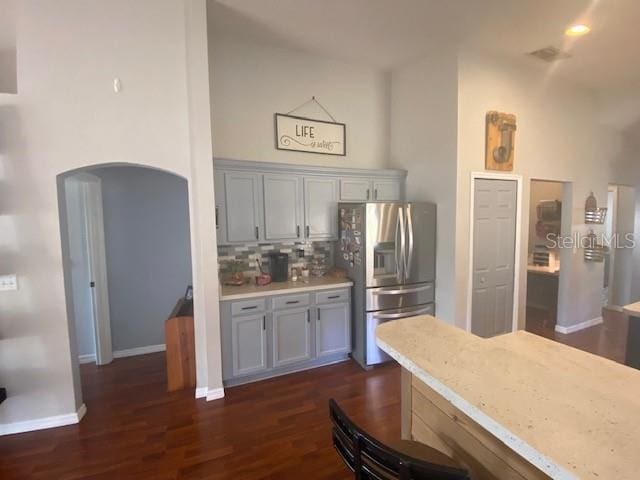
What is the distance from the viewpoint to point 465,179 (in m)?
3.48

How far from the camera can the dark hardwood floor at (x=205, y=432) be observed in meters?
2.15

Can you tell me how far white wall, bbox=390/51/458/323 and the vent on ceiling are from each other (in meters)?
0.98

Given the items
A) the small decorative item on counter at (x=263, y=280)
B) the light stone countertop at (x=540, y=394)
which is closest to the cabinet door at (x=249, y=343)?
the small decorative item on counter at (x=263, y=280)

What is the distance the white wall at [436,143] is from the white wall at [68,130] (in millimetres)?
2431

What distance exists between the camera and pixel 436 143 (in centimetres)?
362

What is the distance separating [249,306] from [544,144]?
4077mm

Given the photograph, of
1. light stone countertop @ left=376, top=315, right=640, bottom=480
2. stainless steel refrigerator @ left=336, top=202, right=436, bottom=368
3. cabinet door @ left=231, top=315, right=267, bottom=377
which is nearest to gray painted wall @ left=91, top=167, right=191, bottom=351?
cabinet door @ left=231, top=315, right=267, bottom=377

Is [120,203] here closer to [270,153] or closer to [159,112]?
[159,112]

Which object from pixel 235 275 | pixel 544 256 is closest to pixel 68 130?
pixel 235 275

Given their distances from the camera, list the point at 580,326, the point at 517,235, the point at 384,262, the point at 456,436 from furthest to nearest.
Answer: the point at 580,326 → the point at 517,235 → the point at 384,262 → the point at 456,436

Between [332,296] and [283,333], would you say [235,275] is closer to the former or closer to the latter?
[283,333]

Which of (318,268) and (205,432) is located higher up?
(318,268)

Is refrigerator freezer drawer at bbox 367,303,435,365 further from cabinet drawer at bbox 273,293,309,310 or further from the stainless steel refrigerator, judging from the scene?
cabinet drawer at bbox 273,293,309,310

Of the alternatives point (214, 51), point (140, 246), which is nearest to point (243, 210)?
point (140, 246)
